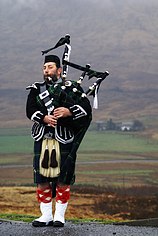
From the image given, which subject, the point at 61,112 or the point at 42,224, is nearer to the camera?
the point at 61,112

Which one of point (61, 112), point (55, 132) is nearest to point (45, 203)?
point (55, 132)

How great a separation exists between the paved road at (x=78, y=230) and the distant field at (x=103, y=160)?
48.8 meters

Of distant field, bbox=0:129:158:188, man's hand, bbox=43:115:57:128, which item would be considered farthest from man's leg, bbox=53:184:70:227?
distant field, bbox=0:129:158:188

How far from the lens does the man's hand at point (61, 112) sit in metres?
8.54

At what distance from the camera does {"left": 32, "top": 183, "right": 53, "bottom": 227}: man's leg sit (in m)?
8.77

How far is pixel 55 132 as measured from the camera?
8.63 m

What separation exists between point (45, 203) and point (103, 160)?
3165 inches

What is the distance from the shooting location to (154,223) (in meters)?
9.53

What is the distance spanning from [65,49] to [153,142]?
3983 inches

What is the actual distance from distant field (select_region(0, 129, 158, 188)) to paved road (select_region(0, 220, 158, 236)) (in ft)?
160

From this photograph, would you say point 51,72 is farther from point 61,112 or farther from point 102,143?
point 102,143

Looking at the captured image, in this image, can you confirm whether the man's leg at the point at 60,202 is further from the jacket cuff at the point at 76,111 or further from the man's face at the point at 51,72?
the man's face at the point at 51,72

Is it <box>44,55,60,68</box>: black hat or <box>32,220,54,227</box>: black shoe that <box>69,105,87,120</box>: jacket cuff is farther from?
<box>32,220,54,227</box>: black shoe

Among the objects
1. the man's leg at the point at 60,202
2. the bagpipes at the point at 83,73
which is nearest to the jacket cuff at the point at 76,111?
the bagpipes at the point at 83,73
